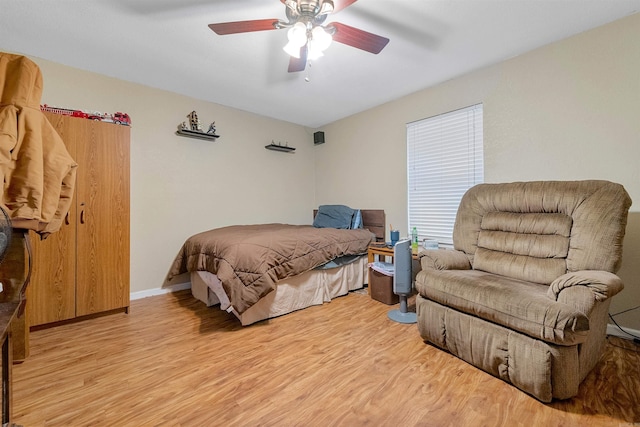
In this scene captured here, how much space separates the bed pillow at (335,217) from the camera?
3697 millimetres

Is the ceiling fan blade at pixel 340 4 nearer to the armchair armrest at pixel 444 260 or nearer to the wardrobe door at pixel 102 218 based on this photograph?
the armchair armrest at pixel 444 260

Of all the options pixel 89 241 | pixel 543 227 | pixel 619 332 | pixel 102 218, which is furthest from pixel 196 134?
pixel 619 332

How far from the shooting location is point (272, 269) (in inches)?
92.9

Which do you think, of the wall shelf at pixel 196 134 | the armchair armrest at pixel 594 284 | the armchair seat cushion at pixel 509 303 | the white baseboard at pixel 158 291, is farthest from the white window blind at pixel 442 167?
the white baseboard at pixel 158 291

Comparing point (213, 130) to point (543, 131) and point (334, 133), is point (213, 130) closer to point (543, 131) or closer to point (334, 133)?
point (334, 133)

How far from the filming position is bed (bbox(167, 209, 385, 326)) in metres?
2.23

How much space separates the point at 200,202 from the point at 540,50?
4.00 m

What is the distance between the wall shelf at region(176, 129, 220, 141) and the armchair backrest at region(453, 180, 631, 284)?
123 inches

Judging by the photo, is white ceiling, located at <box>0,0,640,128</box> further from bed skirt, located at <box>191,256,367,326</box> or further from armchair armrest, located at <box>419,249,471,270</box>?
bed skirt, located at <box>191,256,367,326</box>

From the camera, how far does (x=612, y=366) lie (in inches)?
67.5

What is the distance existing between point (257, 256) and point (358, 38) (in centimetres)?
182

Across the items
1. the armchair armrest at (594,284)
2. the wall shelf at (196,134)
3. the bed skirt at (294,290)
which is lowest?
the bed skirt at (294,290)

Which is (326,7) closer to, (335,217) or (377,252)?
(377,252)

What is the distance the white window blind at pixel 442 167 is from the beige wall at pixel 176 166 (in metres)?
2.11
